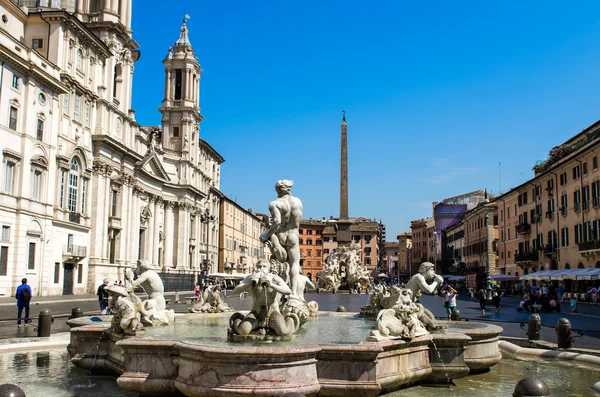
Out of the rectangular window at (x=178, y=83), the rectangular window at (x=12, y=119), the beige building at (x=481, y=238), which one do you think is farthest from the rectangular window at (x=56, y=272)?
the beige building at (x=481, y=238)

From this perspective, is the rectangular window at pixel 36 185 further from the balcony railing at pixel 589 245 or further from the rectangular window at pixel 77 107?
the balcony railing at pixel 589 245

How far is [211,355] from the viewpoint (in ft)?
19.4

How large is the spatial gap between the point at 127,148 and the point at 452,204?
2637 inches

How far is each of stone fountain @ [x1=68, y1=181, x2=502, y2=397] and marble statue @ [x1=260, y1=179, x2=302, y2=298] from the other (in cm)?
3

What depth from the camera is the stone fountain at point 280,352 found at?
5.91 meters

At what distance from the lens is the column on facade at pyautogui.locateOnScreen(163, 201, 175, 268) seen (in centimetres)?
6175

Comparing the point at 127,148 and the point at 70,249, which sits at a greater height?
the point at 127,148

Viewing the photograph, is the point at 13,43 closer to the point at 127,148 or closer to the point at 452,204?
the point at 127,148

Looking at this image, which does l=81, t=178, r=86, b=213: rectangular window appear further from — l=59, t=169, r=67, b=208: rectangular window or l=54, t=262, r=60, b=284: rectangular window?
l=54, t=262, r=60, b=284: rectangular window

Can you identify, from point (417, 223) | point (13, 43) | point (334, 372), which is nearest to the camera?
point (334, 372)

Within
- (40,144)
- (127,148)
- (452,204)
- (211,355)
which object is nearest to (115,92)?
(127,148)

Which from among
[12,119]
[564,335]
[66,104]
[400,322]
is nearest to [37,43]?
[66,104]

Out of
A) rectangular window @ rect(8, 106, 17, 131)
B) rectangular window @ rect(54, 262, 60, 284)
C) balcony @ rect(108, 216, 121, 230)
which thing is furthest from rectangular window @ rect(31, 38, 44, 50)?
balcony @ rect(108, 216, 121, 230)

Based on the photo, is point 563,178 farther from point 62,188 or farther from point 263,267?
point 263,267
